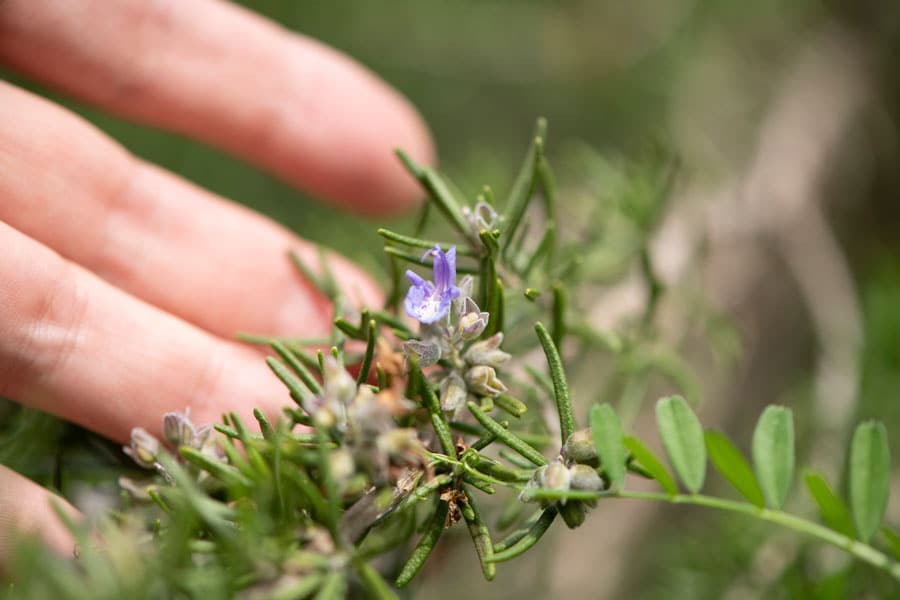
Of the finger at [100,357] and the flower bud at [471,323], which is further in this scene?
the finger at [100,357]

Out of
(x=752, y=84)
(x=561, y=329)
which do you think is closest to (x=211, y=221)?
(x=561, y=329)

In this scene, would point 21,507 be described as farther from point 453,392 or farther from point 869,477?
point 869,477

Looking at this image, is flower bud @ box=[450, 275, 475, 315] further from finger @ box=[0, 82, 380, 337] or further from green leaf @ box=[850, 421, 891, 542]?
green leaf @ box=[850, 421, 891, 542]

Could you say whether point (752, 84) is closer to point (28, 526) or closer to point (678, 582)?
point (678, 582)

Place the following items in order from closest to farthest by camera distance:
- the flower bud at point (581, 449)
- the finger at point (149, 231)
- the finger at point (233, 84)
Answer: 1. the flower bud at point (581, 449)
2. the finger at point (149, 231)
3. the finger at point (233, 84)

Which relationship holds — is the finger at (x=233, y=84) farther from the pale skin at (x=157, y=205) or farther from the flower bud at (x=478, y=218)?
the flower bud at (x=478, y=218)

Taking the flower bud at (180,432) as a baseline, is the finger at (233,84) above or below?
above

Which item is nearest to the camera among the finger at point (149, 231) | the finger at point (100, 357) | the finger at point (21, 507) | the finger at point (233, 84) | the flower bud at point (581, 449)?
the flower bud at point (581, 449)

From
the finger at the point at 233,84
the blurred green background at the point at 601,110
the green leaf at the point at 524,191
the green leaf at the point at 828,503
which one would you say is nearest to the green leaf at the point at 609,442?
the green leaf at the point at 828,503

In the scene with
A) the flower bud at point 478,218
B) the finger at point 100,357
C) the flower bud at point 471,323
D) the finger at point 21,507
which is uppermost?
the flower bud at point 478,218
